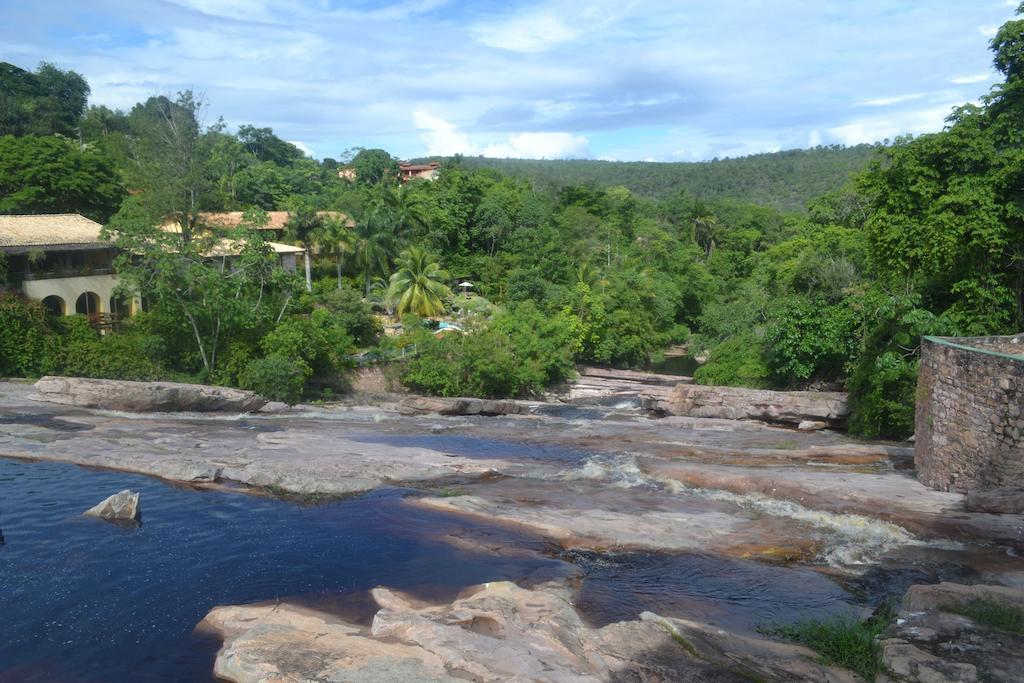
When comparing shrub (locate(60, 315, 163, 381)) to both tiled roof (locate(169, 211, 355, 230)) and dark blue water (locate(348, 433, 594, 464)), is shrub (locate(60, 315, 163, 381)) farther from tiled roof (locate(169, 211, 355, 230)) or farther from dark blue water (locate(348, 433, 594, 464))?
dark blue water (locate(348, 433, 594, 464))

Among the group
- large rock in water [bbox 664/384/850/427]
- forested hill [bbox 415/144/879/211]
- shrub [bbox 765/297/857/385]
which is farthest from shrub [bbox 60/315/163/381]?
forested hill [bbox 415/144/879/211]

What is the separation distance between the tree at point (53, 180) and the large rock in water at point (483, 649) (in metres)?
36.0

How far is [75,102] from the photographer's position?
65562mm

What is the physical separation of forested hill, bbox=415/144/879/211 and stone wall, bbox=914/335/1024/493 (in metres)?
92.0

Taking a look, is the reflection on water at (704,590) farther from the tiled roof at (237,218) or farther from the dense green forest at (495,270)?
the tiled roof at (237,218)

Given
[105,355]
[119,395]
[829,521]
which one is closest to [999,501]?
[829,521]

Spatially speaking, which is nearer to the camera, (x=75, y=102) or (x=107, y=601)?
(x=107, y=601)

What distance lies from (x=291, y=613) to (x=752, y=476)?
30.3 feet

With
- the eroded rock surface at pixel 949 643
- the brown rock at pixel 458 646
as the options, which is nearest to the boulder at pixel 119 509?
the brown rock at pixel 458 646

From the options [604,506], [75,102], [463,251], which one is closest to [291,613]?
[604,506]

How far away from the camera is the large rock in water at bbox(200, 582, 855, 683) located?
7629mm

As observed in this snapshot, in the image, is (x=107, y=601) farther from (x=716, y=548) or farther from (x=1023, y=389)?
(x=1023, y=389)

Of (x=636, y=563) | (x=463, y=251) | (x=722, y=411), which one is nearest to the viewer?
(x=636, y=563)

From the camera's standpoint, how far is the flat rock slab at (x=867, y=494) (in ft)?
39.0
